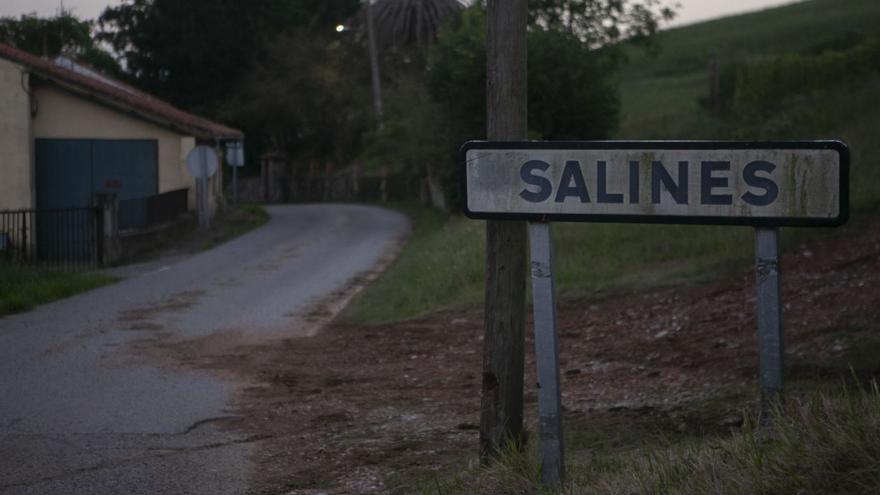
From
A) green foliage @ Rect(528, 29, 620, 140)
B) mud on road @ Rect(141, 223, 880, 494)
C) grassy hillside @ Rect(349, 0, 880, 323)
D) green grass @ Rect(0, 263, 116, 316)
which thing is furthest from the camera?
green foliage @ Rect(528, 29, 620, 140)

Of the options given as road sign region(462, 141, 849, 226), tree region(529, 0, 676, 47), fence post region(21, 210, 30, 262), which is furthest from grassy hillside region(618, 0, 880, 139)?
road sign region(462, 141, 849, 226)

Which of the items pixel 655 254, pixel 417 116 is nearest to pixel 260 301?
pixel 655 254

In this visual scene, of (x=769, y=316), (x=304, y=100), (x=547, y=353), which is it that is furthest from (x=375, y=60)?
(x=769, y=316)

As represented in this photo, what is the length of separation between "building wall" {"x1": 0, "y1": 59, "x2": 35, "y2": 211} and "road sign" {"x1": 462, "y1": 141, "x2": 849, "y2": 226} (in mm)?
22984

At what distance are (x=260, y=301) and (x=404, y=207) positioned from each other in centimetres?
2914

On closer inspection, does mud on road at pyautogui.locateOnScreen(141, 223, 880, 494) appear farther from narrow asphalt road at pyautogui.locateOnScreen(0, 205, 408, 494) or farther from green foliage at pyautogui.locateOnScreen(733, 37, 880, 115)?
green foliage at pyautogui.locateOnScreen(733, 37, 880, 115)

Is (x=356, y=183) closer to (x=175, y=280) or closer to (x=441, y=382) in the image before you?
(x=175, y=280)

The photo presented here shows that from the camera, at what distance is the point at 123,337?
13.5m

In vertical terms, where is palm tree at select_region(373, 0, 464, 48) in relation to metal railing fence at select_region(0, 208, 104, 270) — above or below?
above

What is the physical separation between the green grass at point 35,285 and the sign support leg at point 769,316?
13.0m

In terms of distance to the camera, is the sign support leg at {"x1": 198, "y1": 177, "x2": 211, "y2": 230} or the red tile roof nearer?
the red tile roof

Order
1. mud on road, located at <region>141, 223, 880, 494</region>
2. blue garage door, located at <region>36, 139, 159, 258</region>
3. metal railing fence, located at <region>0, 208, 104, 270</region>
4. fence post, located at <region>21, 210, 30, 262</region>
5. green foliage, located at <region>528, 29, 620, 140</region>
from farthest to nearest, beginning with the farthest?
1. green foliage, located at <region>528, 29, 620, 140</region>
2. blue garage door, located at <region>36, 139, 159, 258</region>
3. metal railing fence, located at <region>0, 208, 104, 270</region>
4. fence post, located at <region>21, 210, 30, 262</region>
5. mud on road, located at <region>141, 223, 880, 494</region>

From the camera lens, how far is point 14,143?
2644 centimetres

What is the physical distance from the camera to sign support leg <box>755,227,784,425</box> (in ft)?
16.0
